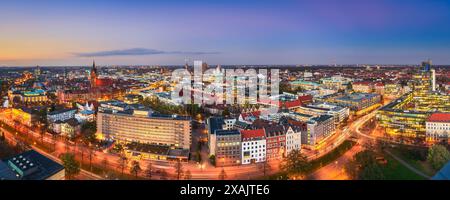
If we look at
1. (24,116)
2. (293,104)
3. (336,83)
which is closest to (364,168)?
(293,104)

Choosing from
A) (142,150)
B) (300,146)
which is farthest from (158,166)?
(300,146)

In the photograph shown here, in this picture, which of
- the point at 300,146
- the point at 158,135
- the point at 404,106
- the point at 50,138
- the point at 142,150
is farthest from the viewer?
the point at 404,106

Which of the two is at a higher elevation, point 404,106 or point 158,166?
point 404,106

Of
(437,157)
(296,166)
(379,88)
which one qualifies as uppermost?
(379,88)

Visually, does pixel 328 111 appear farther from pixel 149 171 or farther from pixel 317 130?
pixel 149 171

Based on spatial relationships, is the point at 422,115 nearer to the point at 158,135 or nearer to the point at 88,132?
the point at 158,135

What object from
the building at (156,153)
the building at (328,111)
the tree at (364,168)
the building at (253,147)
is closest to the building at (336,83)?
the building at (328,111)
